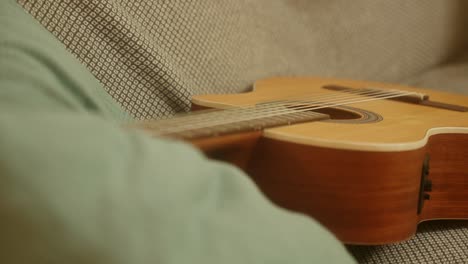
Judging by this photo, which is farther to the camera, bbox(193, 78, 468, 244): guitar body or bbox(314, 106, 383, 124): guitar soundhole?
bbox(314, 106, 383, 124): guitar soundhole

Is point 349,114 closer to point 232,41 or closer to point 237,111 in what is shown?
point 237,111

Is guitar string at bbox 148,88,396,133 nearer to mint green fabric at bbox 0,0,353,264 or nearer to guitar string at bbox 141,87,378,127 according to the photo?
guitar string at bbox 141,87,378,127

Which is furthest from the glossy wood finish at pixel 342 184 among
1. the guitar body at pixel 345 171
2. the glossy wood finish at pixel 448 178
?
the glossy wood finish at pixel 448 178

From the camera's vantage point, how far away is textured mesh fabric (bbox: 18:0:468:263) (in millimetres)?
842

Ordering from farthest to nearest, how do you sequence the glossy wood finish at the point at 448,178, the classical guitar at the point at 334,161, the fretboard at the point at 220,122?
the glossy wood finish at the point at 448,178 → the classical guitar at the point at 334,161 → the fretboard at the point at 220,122

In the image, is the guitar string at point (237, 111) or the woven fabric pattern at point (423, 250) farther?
the woven fabric pattern at point (423, 250)

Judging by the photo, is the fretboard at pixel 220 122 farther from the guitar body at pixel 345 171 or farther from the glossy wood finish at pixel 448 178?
the glossy wood finish at pixel 448 178

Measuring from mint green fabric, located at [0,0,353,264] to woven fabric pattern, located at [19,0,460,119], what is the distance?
41cm

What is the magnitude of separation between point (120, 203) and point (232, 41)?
2.56ft

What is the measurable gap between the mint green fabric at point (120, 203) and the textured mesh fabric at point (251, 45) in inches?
14.6

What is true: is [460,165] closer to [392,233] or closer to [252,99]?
[392,233]

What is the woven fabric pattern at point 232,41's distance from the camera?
87 centimetres

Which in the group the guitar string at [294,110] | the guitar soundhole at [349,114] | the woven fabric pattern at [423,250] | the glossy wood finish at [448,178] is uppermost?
the guitar string at [294,110]

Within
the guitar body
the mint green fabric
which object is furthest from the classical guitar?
the mint green fabric
